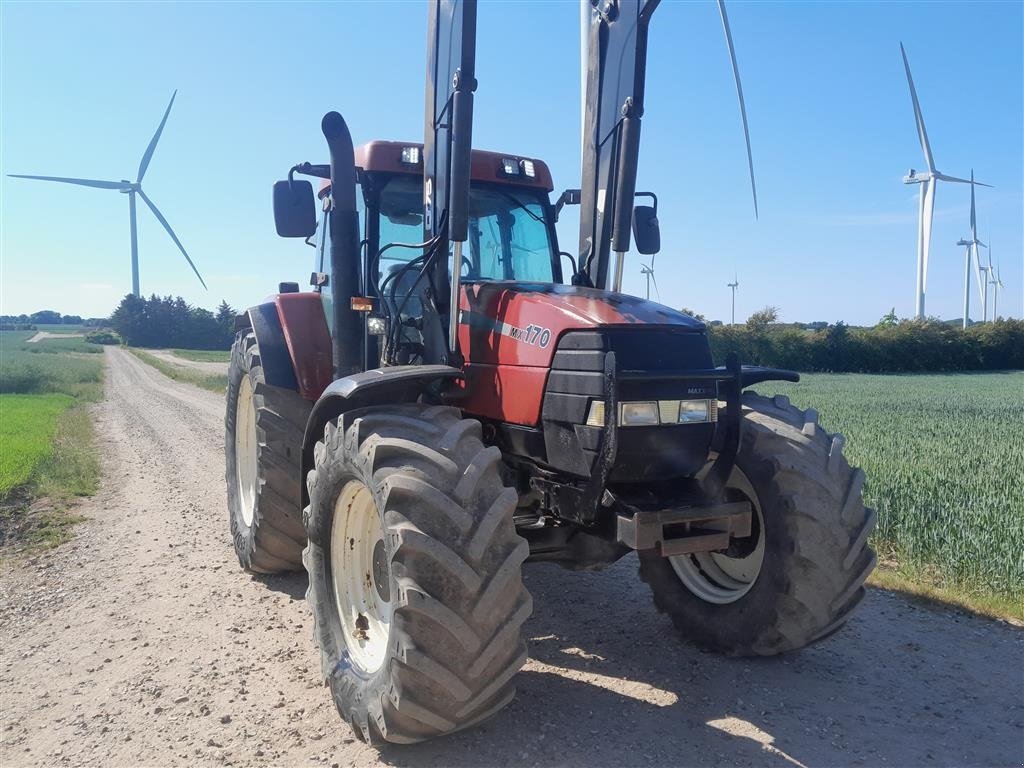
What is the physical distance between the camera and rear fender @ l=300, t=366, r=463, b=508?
3.62 metres

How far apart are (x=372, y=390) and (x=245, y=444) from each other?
3249 millimetres

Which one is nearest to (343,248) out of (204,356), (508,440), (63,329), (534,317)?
(534,317)

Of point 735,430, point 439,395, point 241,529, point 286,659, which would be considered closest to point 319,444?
point 439,395

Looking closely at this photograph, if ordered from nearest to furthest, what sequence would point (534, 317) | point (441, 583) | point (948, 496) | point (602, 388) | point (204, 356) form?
1. point (441, 583)
2. point (602, 388)
3. point (534, 317)
4. point (948, 496)
5. point (204, 356)

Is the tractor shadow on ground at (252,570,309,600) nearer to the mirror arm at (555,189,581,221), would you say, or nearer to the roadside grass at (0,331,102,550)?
the roadside grass at (0,331,102,550)

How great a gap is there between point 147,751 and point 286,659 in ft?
3.29

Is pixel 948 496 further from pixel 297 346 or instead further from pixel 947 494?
pixel 297 346

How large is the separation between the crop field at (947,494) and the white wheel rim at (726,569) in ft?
6.85

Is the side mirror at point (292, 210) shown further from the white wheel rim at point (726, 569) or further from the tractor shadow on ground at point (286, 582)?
the white wheel rim at point (726, 569)

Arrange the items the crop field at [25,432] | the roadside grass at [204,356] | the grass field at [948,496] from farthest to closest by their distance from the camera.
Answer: the roadside grass at [204,356] < the crop field at [25,432] < the grass field at [948,496]

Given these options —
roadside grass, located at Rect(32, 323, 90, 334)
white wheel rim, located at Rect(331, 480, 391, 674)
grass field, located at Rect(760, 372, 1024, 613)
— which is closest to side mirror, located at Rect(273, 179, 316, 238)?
white wheel rim, located at Rect(331, 480, 391, 674)

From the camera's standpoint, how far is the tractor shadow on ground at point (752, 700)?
10.8ft

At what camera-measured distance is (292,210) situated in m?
4.63

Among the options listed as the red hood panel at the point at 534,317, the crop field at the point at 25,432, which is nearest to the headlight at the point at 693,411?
the red hood panel at the point at 534,317
